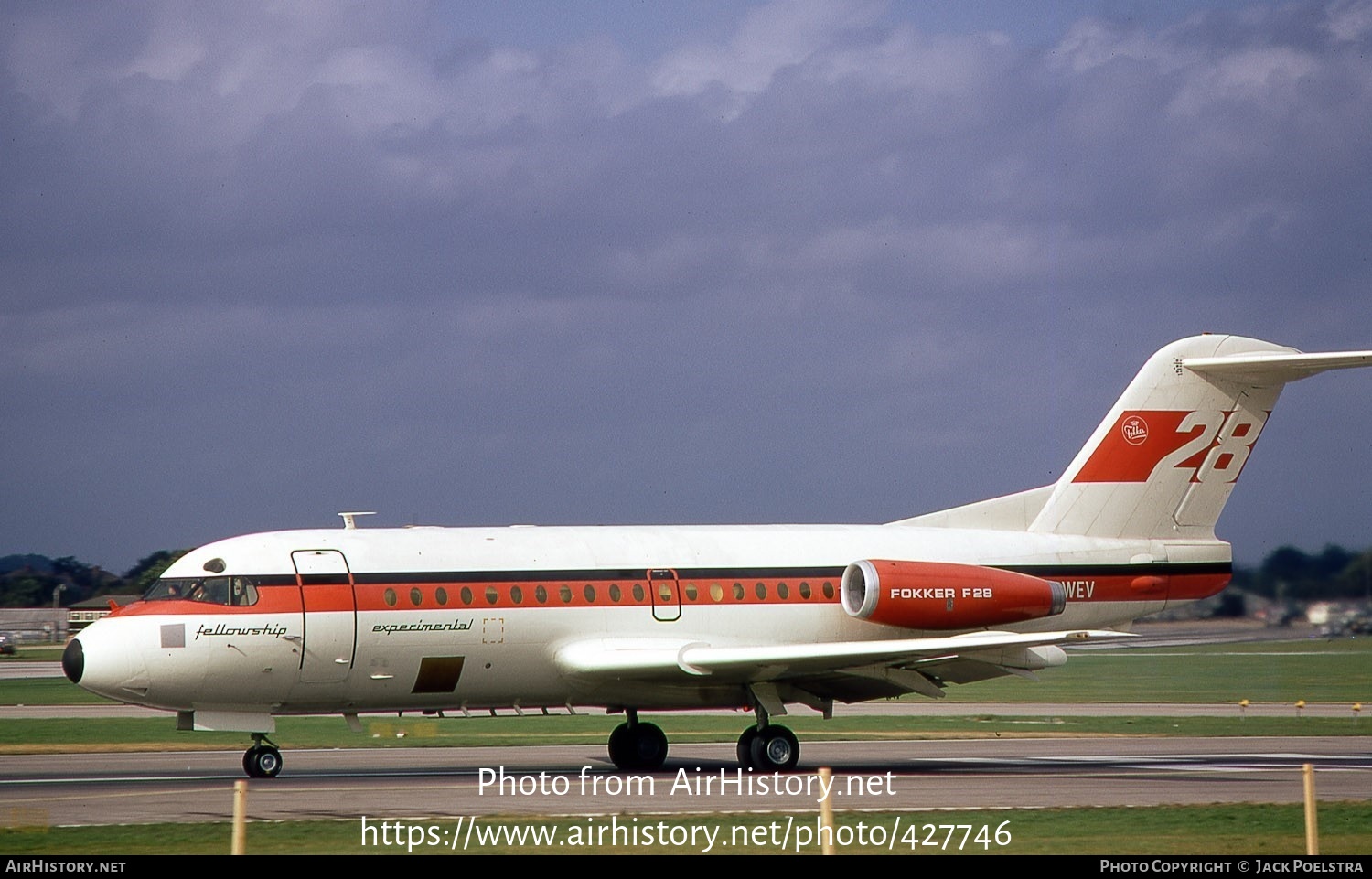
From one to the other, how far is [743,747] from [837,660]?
7.91 ft

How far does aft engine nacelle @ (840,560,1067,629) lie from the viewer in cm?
2712

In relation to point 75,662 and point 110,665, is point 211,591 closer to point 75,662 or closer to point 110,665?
point 110,665

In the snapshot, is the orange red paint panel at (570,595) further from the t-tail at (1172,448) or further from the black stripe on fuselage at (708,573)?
the t-tail at (1172,448)

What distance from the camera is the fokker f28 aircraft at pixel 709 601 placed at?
79.8 ft

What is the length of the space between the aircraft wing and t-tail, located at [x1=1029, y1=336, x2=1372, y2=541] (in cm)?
358

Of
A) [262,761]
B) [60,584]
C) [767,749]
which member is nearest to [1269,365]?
[767,749]

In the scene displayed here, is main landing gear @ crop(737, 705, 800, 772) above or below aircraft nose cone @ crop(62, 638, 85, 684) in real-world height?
below

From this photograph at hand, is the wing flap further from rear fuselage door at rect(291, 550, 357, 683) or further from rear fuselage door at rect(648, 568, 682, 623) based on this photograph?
rear fuselage door at rect(291, 550, 357, 683)

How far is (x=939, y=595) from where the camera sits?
89.5 feet

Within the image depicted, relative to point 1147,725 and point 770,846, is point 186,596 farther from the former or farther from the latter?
point 1147,725

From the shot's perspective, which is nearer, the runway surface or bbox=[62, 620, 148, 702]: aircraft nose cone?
the runway surface

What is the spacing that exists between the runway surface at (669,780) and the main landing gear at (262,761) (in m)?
0.23

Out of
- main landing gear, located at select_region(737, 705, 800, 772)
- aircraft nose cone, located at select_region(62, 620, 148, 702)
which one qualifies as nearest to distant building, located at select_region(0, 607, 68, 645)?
aircraft nose cone, located at select_region(62, 620, 148, 702)
